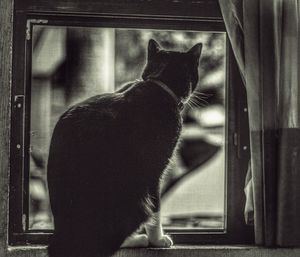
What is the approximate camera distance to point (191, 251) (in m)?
2.59

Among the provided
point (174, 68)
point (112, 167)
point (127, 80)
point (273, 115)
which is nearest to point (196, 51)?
point (174, 68)

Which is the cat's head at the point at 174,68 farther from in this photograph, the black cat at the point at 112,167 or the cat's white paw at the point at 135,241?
the cat's white paw at the point at 135,241

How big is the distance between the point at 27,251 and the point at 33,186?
30cm

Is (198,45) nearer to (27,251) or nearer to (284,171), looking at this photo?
(284,171)

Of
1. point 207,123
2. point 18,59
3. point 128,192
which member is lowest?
point 128,192

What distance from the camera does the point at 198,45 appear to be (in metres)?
2.66

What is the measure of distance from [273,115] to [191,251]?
74cm

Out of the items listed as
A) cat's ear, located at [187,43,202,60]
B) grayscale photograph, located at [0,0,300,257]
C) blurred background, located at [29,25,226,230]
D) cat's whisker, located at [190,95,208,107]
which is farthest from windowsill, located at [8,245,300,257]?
cat's ear, located at [187,43,202,60]

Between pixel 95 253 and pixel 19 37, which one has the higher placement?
pixel 19 37

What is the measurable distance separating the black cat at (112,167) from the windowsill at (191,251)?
4cm

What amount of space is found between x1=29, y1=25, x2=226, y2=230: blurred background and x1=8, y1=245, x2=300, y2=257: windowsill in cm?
13

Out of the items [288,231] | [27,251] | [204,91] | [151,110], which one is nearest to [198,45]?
[204,91]

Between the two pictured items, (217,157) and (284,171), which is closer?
(284,171)

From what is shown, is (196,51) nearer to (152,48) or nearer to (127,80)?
(152,48)
